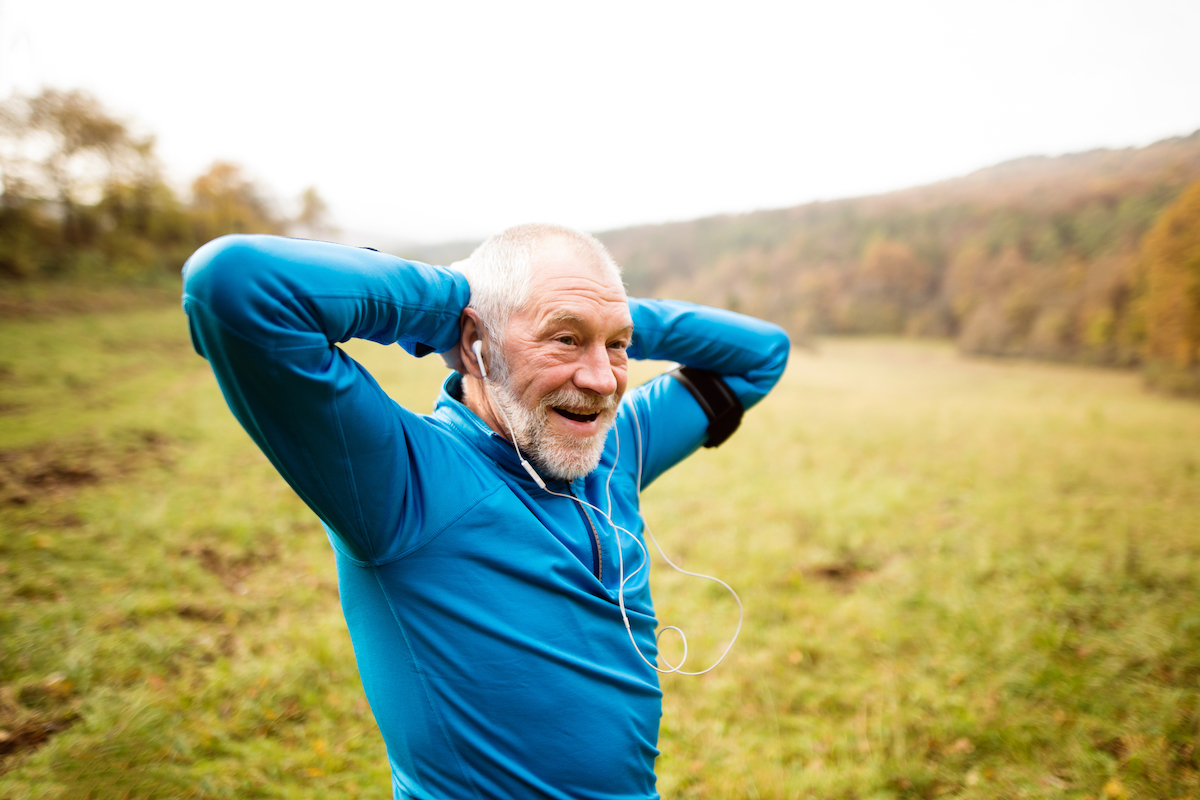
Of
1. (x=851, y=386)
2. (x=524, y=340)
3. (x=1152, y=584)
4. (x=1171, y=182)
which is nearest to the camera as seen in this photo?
(x=524, y=340)

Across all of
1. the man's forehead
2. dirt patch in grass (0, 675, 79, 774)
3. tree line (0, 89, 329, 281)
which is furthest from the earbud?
tree line (0, 89, 329, 281)

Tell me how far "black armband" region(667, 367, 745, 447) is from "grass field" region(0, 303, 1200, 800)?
205 centimetres

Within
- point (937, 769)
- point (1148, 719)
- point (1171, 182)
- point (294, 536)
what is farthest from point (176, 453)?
point (1171, 182)

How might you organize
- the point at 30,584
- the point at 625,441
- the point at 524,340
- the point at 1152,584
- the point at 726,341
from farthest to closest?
the point at 1152,584 < the point at 30,584 < the point at 726,341 < the point at 625,441 < the point at 524,340

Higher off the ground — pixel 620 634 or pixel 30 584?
pixel 620 634

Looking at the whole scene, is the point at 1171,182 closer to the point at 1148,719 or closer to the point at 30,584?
the point at 1148,719

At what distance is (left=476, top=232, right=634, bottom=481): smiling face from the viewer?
4.59 feet

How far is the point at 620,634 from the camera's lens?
4.75 feet

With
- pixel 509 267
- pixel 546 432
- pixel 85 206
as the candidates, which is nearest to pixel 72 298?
pixel 85 206

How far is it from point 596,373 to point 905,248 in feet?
38.3

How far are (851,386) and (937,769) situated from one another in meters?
9.32

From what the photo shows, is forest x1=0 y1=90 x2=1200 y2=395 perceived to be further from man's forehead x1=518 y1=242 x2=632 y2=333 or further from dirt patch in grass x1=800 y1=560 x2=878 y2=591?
dirt patch in grass x1=800 y1=560 x2=878 y2=591

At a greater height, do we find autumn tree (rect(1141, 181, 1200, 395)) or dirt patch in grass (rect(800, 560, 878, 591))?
autumn tree (rect(1141, 181, 1200, 395))

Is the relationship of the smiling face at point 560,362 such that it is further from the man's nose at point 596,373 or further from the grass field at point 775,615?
the grass field at point 775,615
